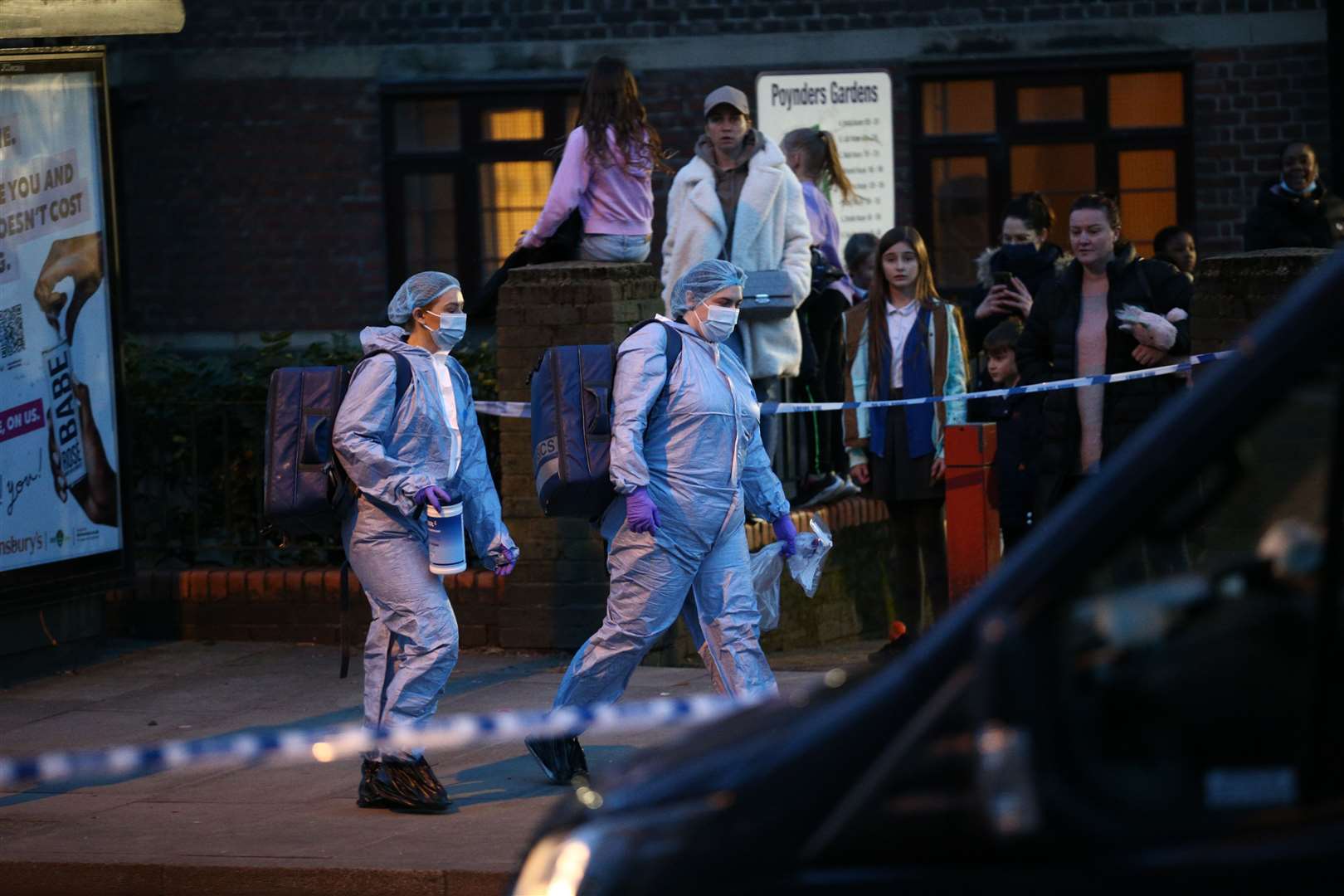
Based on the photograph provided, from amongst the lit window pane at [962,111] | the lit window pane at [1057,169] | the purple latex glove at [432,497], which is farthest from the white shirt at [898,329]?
the lit window pane at [1057,169]

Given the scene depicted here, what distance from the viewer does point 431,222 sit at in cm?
1716

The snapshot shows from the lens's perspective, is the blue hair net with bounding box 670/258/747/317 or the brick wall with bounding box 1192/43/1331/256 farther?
the brick wall with bounding box 1192/43/1331/256

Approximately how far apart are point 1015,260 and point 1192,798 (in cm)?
896

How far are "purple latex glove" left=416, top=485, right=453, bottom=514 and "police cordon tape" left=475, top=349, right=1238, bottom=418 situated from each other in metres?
1.43

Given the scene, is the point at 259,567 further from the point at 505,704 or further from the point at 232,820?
the point at 232,820

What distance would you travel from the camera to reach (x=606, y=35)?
1648cm

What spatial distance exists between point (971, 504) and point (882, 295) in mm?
1147

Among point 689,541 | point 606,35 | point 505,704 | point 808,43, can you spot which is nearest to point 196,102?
point 606,35

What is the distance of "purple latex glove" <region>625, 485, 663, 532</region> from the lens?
7129 mm

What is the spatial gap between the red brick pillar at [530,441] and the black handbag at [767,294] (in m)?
0.59

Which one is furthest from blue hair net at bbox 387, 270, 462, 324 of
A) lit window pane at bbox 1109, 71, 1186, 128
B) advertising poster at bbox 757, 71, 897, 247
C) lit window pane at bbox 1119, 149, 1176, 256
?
lit window pane at bbox 1109, 71, 1186, 128

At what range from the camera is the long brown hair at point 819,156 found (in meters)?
11.8

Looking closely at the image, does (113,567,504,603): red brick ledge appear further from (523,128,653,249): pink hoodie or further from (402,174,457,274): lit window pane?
(402,174,457,274): lit window pane

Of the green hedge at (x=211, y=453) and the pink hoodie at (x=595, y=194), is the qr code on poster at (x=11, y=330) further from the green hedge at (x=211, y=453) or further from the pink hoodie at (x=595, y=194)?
the pink hoodie at (x=595, y=194)
